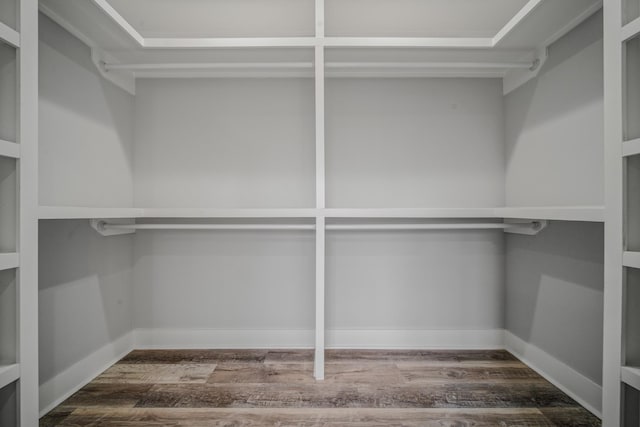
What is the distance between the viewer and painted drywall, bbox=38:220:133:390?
1.50 meters

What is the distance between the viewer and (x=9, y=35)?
1.05 meters

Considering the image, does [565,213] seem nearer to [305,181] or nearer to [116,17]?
[305,181]

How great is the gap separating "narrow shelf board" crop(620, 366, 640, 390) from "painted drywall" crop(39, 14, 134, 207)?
7.38 feet

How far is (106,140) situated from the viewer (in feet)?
6.27

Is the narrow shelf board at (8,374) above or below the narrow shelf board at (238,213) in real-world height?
below

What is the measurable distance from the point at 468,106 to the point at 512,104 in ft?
0.82

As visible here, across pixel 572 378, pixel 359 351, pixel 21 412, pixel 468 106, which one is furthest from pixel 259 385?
pixel 468 106

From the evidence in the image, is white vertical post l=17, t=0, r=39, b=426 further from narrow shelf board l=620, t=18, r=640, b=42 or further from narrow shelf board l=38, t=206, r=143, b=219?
narrow shelf board l=620, t=18, r=640, b=42

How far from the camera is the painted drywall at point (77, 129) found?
1.52m

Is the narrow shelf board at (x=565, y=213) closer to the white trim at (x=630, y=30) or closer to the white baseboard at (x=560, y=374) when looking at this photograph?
the white trim at (x=630, y=30)

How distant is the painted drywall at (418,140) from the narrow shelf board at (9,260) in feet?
5.03

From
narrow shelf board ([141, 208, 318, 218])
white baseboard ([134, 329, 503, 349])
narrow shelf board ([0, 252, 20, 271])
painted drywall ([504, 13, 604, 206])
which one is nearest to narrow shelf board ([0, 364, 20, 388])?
narrow shelf board ([0, 252, 20, 271])

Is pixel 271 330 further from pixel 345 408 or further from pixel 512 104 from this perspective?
pixel 512 104

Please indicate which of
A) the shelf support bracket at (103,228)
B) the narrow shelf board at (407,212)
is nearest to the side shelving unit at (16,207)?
the shelf support bracket at (103,228)
